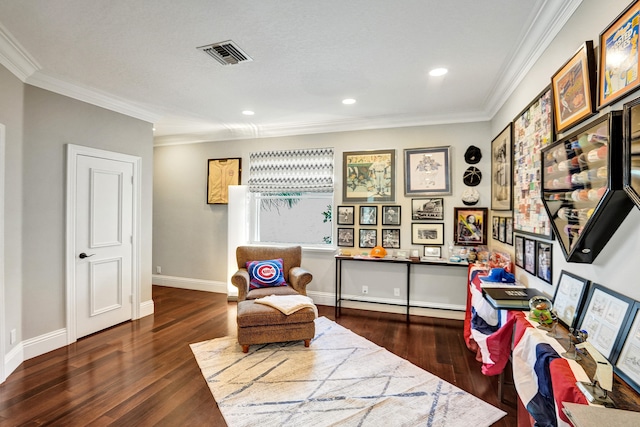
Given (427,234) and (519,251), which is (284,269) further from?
(519,251)

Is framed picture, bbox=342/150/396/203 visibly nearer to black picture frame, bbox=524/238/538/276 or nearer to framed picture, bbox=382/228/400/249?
framed picture, bbox=382/228/400/249

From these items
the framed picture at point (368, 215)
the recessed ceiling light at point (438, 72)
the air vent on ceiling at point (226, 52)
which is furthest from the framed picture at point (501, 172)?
the air vent on ceiling at point (226, 52)

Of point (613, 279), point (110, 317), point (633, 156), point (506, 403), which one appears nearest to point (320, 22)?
point (633, 156)

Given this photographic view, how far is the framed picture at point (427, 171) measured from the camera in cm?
412

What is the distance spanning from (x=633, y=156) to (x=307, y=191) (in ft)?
12.6

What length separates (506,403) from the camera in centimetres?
229

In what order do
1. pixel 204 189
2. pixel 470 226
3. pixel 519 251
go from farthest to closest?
pixel 204 189 < pixel 470 226 < pixel 519 251

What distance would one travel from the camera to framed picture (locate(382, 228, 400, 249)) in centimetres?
433

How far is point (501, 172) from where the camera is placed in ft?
10.9

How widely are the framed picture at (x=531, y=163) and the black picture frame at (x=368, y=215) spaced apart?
1845 mm

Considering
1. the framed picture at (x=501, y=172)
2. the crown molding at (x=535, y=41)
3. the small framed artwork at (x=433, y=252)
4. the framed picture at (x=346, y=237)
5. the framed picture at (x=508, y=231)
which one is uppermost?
the crown molding at (x=535, y=41)

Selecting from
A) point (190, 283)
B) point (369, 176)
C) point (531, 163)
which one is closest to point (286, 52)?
point (531, 163)

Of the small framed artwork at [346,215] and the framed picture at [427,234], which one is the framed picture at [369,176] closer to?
the small framed artwork at [346,215]

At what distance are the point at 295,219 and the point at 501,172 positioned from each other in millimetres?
2793
